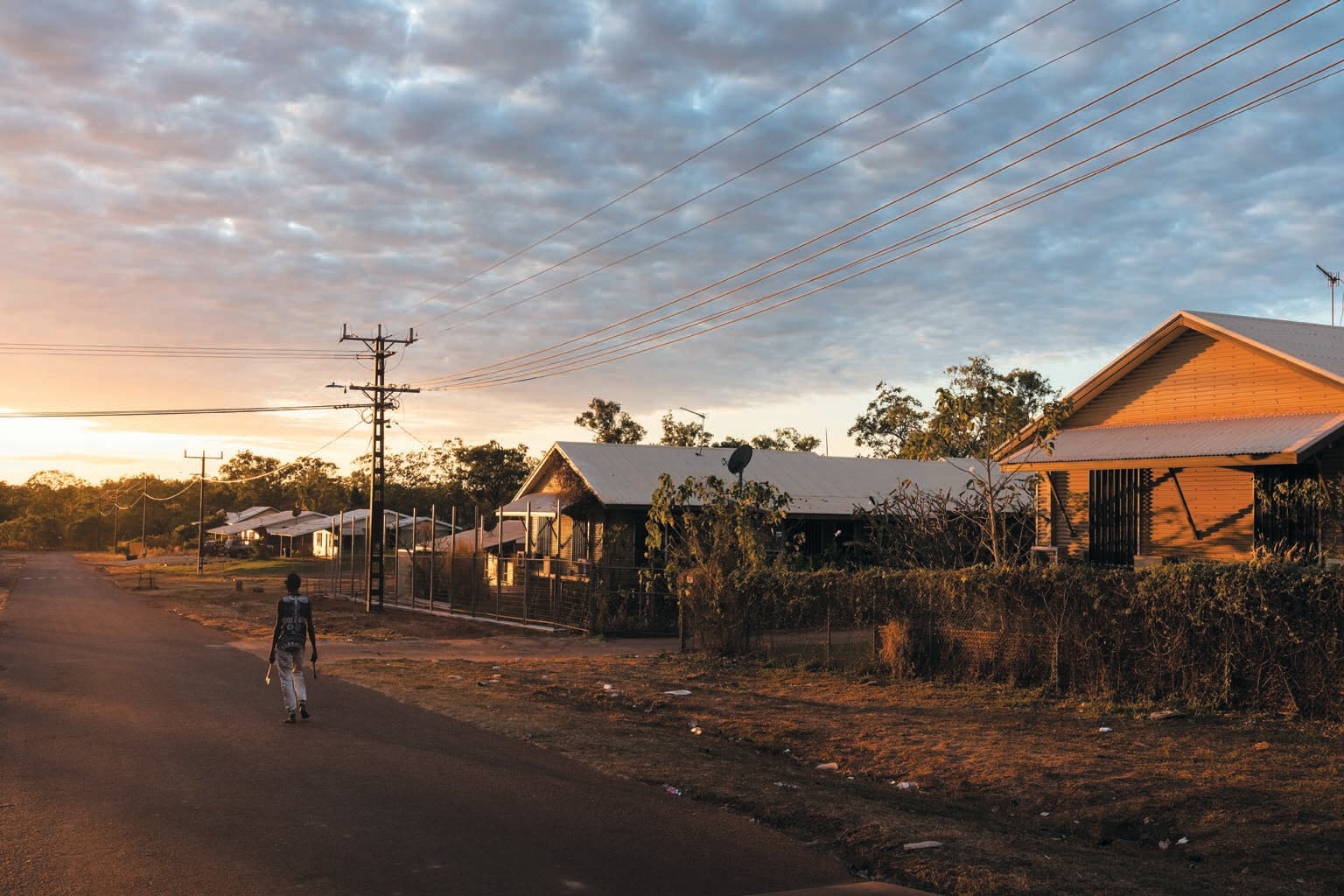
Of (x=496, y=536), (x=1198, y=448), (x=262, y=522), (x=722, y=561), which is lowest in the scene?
(x=262, y=522)

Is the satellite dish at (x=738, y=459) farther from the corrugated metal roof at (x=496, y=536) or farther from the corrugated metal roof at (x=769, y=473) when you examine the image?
the corrugated metal roof at (x=496, y=536)

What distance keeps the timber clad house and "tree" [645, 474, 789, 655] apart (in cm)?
506

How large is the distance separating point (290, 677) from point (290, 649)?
1.08 ft

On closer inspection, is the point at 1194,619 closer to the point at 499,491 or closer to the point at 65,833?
the point at 65,833

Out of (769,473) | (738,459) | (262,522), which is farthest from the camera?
(262,522)

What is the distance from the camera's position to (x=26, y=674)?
663 inches

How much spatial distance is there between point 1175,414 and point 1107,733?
11124mm

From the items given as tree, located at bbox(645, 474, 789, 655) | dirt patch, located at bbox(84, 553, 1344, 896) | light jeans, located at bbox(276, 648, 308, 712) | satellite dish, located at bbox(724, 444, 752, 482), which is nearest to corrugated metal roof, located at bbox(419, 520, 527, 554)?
satellite dish, located at bbox(724, 444, 752, 482)

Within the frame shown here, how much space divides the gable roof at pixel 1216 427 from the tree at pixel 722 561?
5058mm

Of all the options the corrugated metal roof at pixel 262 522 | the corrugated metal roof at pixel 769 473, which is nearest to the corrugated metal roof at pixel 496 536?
the corrugated metal roof at pixel 769 473

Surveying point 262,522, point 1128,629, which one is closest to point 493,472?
point 262,522

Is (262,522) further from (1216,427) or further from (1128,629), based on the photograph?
(1128,629)

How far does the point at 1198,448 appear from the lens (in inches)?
703

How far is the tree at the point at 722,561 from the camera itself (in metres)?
19.2
